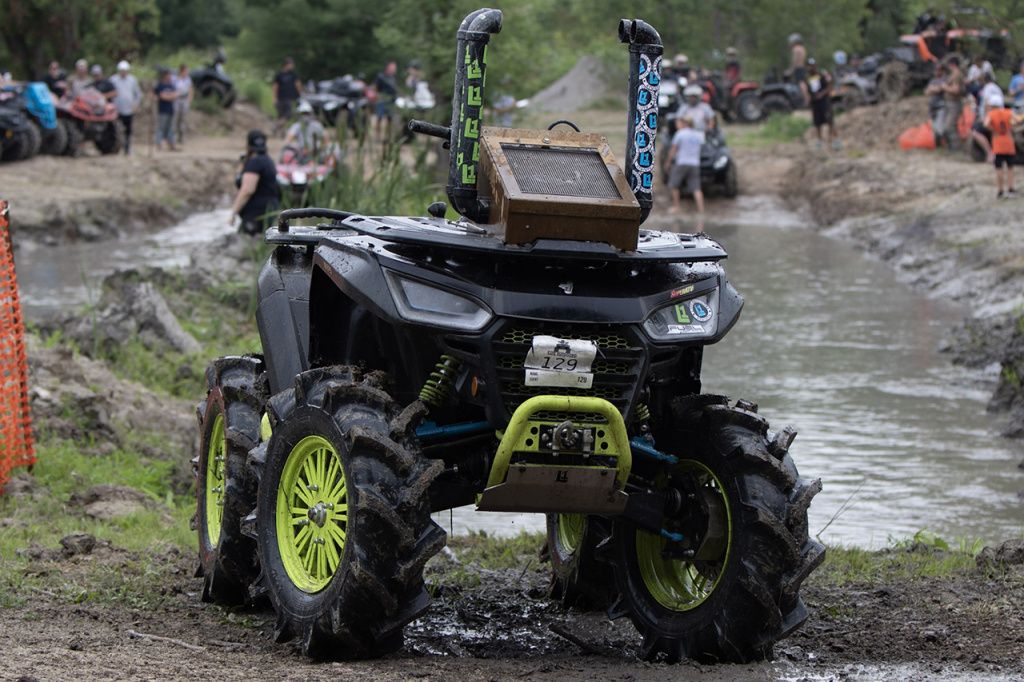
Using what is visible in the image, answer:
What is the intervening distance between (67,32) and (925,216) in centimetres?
2504

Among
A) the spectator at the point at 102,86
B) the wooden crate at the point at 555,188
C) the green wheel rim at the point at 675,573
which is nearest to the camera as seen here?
the wooden crate at the point at 555,188

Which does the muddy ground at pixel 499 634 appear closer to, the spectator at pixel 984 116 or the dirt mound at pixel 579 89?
the spectator at pixel 984 116

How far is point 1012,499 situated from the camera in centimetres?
1028

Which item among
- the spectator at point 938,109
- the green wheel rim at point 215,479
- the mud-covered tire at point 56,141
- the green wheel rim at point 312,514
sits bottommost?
the mud-covered tire at point 56,141

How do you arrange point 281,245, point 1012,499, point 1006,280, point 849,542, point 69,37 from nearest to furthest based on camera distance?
point 281,245
point 849,542
point 1012,499
point 1006,280
point 69,37

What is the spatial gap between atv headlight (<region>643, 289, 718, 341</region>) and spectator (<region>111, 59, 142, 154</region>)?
89.5 ft

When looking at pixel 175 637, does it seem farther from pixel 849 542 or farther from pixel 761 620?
pixel 849 542

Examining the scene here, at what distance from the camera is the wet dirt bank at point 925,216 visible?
15641mm

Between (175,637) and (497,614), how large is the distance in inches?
59.4

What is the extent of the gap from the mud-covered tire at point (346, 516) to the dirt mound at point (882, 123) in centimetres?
2789

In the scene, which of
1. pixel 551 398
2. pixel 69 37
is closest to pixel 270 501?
pixel 551 398

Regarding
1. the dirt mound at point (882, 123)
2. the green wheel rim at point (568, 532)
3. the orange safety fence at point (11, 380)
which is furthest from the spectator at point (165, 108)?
the green wheel rim at point (568, 532)

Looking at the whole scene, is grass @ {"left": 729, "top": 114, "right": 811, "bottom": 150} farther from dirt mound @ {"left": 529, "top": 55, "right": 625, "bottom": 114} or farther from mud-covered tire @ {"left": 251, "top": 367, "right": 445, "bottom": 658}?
mud-covered tire @ {"left": 251, "top": 367, "right": 445, "bottom": 658}

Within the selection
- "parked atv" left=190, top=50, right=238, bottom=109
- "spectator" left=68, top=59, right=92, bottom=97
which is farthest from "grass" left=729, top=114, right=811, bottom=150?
"spectator" left=68, top=59, right=92, bottom=97
